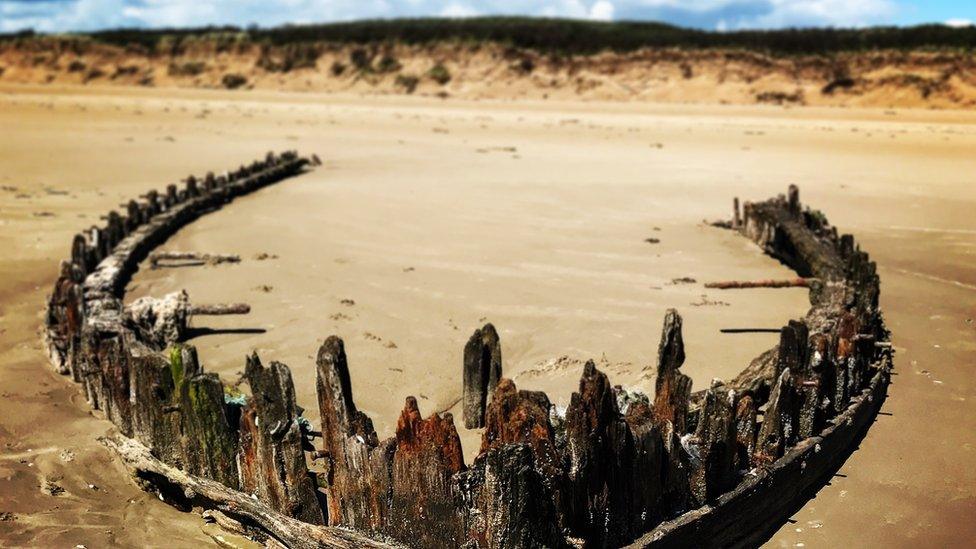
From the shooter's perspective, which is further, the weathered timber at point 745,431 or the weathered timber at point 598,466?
the weathered timber at point 745,431

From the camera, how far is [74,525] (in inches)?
162

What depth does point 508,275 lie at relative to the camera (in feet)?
27.3

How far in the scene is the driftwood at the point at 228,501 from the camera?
11.5ft

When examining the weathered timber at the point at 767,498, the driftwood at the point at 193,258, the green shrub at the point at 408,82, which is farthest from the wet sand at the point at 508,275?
the green shrub at the point at 408,82

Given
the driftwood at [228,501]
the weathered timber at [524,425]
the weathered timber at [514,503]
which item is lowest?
the driftwood at [228,501]

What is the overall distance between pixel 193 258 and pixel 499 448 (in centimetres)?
650

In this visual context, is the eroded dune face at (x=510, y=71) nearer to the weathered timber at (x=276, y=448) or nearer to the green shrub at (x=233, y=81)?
the green shrub at (x=233, y=81)

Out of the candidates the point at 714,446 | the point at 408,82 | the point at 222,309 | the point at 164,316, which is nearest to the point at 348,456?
the point at 714,446

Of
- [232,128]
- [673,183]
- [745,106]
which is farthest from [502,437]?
[745,106]

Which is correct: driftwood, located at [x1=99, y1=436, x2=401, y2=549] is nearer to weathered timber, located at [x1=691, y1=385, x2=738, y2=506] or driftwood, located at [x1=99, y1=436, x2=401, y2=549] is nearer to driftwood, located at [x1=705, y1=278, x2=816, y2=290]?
weathered timber, located at [x1=691, y1=385, x2=738, y2=506]

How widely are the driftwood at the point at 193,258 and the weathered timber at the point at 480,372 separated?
15.0 feet

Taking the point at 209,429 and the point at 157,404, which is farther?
the point at 157,404

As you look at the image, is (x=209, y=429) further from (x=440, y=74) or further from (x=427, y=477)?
(x=440, y=74)

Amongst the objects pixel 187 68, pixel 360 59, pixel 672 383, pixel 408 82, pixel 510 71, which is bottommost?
pixel 672 383
